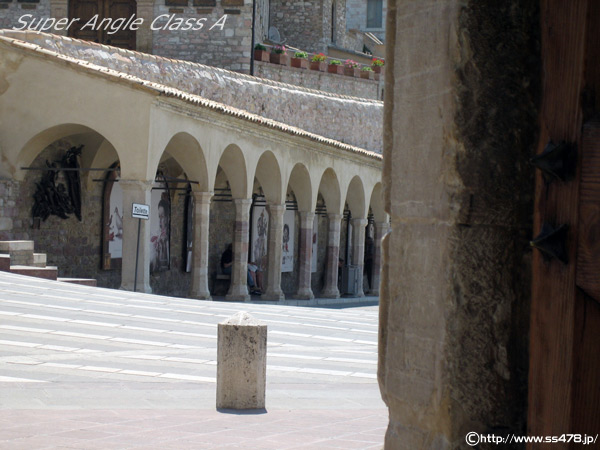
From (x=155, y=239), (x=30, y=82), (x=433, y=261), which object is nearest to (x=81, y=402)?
(x=433, y=261)

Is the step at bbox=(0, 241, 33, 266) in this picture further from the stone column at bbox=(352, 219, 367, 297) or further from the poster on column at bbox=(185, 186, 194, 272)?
the stone column at bbox=(352, 219, 367, 297)

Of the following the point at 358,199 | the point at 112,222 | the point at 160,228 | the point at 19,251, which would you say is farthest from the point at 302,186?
the point at 19,251

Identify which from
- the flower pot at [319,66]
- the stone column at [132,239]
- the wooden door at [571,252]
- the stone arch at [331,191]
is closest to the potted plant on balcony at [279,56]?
the flower pot at [319,66]

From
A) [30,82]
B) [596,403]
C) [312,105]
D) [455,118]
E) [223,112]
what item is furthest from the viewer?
[312,105]

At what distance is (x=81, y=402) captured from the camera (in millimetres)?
7152

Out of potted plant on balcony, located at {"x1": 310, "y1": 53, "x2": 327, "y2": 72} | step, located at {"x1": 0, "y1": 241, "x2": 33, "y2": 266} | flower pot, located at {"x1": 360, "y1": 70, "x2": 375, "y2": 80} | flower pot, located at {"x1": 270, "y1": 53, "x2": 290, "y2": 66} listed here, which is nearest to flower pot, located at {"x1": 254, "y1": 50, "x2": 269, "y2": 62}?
flower pot, located at {"x1": 270, "y1": 53, "x2": 290, "y2": 66}

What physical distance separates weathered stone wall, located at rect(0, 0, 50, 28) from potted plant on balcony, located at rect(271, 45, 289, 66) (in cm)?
809

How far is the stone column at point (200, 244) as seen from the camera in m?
23.2

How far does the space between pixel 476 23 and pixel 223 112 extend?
20.1 m

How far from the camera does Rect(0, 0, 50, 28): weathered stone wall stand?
35031mm

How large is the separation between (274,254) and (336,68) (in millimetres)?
14127

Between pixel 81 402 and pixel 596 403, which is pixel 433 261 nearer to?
pixel 596 403

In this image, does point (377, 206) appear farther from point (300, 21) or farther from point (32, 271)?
point (32, 271)

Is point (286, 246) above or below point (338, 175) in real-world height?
below
